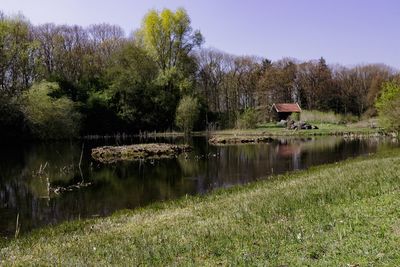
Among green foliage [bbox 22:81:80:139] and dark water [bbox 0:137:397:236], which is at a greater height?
green foliage [bbox 22:81:80:139]

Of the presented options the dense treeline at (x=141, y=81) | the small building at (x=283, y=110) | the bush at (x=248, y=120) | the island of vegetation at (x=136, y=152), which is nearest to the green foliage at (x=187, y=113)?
the dense treeline at (x=141, y=81)

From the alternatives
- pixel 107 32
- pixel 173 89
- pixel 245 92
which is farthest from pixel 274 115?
pixel 107 32

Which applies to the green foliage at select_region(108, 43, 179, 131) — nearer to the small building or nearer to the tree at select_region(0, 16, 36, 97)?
the tree at select_region(0, 16, 36, 97)

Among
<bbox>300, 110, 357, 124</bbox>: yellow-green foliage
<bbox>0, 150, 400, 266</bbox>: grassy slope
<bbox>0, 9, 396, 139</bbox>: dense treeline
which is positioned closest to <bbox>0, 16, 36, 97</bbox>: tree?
<bbox>0, 9, 396, 139</bbox>: dense treeline

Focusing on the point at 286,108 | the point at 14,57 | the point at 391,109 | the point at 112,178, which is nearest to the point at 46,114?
the point at 14,57

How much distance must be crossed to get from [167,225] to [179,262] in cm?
468

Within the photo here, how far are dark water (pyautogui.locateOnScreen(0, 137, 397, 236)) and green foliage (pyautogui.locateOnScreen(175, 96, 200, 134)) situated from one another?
32713 millimetres

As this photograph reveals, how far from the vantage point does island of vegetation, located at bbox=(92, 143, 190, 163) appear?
42059 millimetres

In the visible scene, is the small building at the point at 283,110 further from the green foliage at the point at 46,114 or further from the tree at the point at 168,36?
the green foliage at the point at 46,114

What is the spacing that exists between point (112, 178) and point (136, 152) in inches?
585

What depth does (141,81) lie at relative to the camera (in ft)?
268

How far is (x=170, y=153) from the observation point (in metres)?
43.9

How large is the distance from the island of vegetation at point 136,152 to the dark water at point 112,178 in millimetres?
1765

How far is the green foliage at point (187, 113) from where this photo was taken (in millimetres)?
77375
